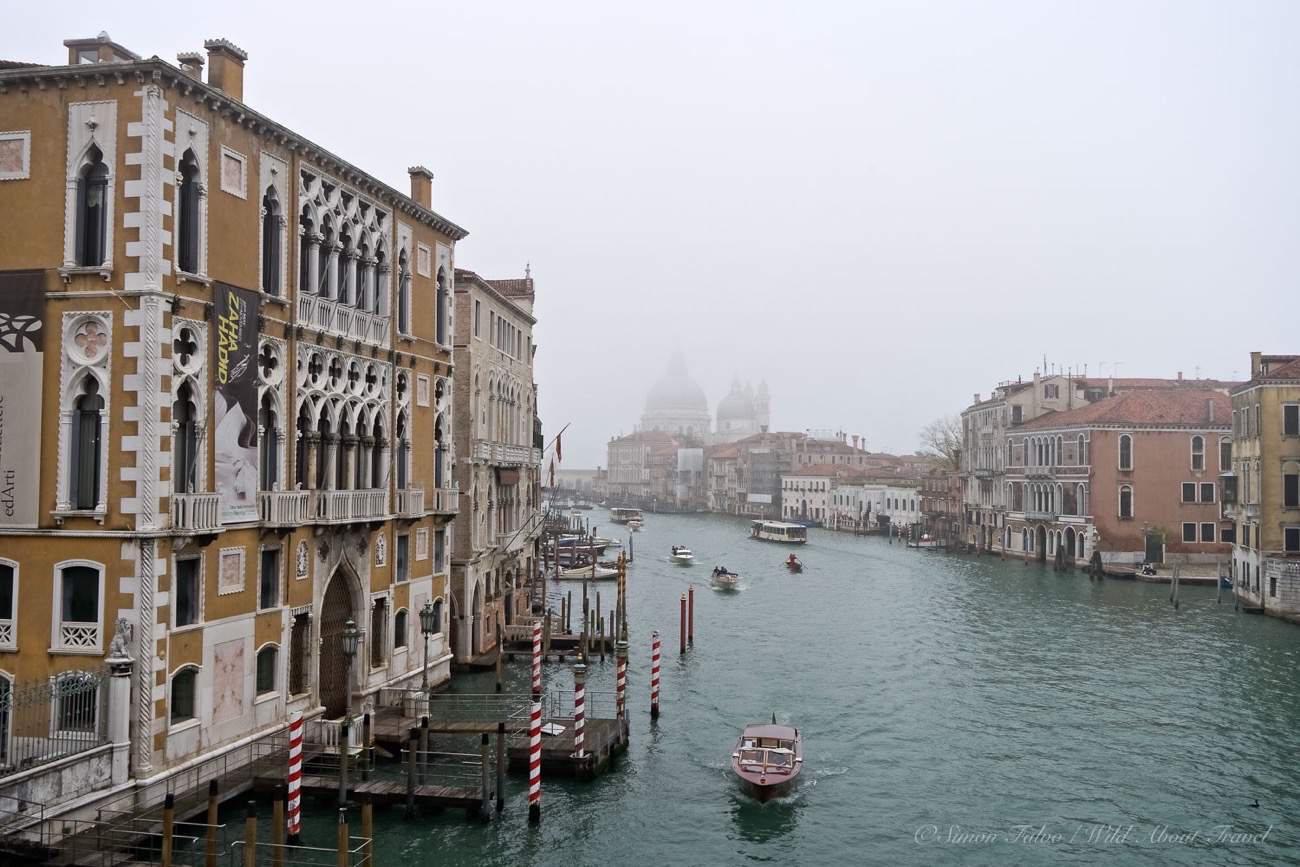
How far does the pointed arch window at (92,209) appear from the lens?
15055mm

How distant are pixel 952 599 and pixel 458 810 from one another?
34454 millimetres

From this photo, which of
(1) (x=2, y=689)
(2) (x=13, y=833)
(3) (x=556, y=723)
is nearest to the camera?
(2) (x=13, y=833)

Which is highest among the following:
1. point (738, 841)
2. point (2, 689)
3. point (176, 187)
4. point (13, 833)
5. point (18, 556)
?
point (176, 187)


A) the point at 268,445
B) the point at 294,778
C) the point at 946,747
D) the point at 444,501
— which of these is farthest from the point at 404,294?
the point at 946,747

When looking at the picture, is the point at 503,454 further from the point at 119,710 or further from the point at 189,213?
the point at 119,710

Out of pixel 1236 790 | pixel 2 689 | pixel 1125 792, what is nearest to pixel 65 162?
pixel 2 689

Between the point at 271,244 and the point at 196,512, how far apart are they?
16.4 feet

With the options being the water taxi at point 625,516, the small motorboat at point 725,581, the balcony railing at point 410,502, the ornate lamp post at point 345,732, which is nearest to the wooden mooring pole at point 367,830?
the ornate lamp post at point 345,732

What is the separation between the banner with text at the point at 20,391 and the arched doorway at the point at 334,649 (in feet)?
19.5

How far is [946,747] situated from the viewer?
22938 millimetres

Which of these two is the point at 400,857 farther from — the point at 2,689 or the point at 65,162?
the point at 65,162

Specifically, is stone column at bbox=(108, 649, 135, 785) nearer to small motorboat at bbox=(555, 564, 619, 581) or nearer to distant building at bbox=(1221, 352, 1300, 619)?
distant building at bbox=(1221, 352, 1300, 619)

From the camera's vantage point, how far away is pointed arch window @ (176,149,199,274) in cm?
1581

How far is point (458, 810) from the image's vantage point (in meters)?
17.6
